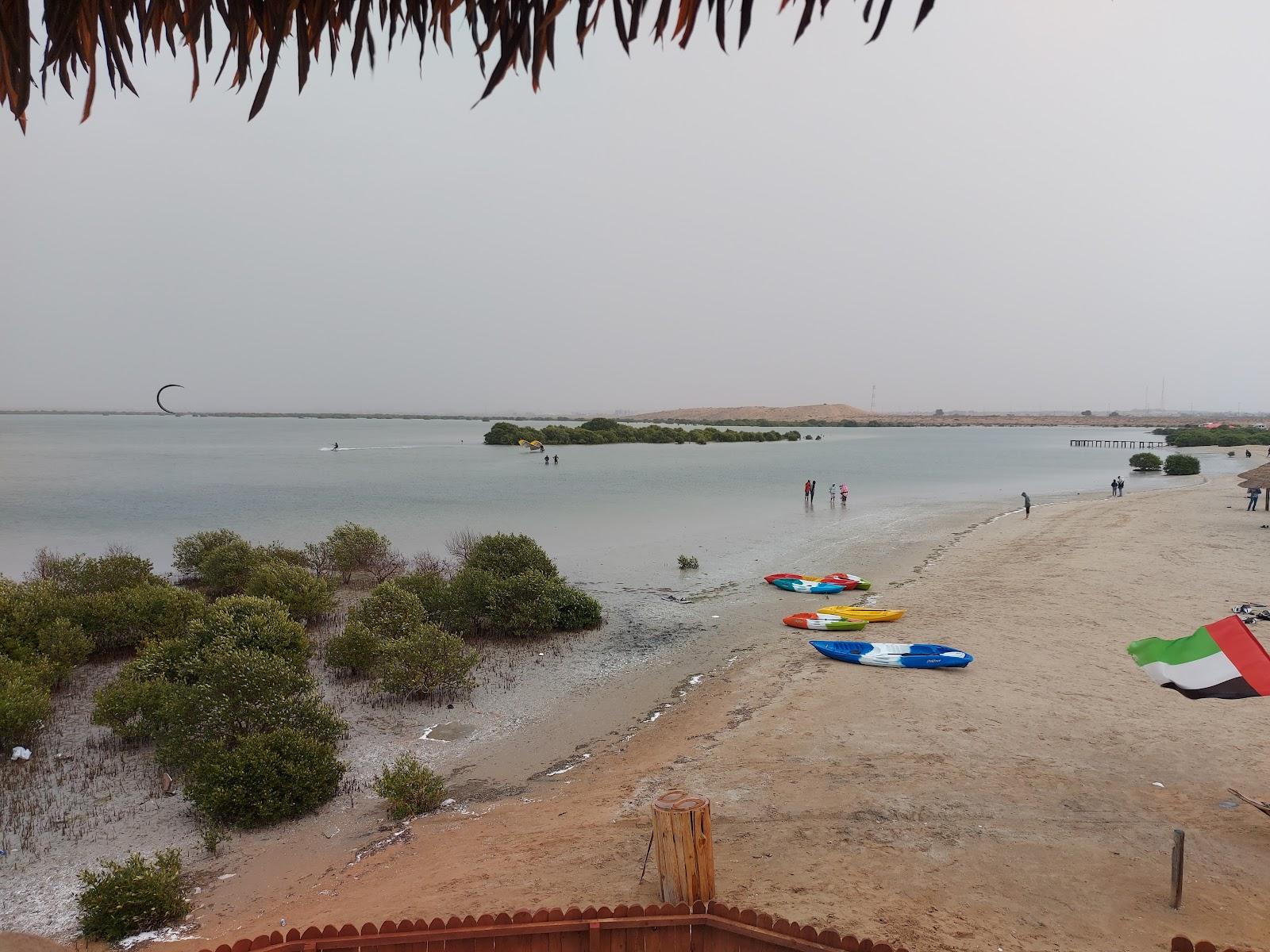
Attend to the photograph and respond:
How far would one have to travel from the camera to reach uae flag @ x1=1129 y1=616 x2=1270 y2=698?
19.2 ft

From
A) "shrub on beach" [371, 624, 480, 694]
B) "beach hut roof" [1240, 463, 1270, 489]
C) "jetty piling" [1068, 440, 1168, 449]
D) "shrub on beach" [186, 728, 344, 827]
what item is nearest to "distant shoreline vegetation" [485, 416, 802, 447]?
"jetty piling" [1068, 440, 1168, 449]

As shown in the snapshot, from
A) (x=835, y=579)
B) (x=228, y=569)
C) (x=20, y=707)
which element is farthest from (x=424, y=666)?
(x=835, y=579)

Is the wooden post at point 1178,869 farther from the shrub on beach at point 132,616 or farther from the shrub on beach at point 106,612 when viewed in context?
the shrub on beach at point 106,612

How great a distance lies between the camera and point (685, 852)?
15.6 feet

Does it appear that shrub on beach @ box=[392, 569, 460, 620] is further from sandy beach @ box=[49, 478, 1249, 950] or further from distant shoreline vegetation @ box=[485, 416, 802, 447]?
distant shoreline vegetation @ box=[485, 416, 802, 447]

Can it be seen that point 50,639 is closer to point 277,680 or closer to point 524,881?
point 277,680

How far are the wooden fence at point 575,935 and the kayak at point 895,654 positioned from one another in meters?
8.57

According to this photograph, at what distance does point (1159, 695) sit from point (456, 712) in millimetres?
9957

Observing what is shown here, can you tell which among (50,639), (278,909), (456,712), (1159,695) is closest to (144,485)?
(50,639)

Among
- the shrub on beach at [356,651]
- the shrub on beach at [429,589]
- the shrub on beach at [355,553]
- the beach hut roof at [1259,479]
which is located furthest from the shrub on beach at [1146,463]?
the shrub on beach at [356,651]

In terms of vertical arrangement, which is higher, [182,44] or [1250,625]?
[182,44]

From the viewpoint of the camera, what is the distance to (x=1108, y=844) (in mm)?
5883

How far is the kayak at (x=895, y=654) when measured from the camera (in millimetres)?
11320

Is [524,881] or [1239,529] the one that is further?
[1239,529]
